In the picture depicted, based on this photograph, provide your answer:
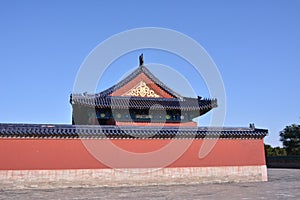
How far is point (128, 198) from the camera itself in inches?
337

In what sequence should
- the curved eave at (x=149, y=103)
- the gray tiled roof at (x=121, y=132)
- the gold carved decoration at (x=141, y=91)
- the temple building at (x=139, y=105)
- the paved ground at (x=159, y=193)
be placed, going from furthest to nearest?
the gold carved decoration at (x=141, y=91), the temple building at (x=139, y=105), the curved eave at (x=149, y=103), the gray tiled roof at (x=121, y=132), the paved ground at (x=159, y=193)

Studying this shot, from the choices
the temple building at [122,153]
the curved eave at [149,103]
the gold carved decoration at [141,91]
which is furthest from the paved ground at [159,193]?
the gold carved decoration at [141,91]

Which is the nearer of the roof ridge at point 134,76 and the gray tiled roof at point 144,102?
the gray tiled roof at point 144,102

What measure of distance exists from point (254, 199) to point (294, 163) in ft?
75.2

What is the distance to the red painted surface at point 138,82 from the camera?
58.5ft

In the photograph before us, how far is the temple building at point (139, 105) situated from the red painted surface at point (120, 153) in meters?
3.62

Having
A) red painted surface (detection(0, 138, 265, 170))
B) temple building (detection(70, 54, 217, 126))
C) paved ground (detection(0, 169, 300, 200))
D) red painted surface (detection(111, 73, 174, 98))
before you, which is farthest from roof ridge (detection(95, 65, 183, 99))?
paved ground (detection(0, 169, 300, 200))

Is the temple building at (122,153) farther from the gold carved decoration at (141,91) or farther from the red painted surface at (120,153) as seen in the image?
the gold carved decoration at (141,91)

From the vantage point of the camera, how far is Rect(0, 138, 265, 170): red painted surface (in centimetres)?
1148

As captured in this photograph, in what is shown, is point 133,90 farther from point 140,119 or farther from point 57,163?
point 57,163

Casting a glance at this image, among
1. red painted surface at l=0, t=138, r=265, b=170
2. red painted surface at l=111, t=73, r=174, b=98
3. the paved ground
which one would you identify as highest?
red painted surface at l=111, t=73, r=174, b=98

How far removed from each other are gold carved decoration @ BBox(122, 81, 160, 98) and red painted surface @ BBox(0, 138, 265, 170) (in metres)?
5.15

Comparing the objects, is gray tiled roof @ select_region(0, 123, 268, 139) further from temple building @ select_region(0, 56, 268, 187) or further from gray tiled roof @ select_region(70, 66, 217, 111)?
gray tiled roof @ select_region(70, 66, 217, 111)

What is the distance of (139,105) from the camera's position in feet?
54.1
